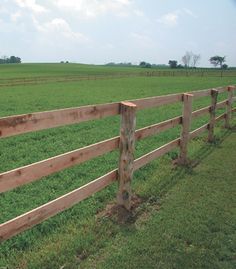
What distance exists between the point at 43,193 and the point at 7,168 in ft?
5.30

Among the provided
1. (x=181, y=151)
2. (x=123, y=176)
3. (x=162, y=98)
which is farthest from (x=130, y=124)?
(x=181, y=151)

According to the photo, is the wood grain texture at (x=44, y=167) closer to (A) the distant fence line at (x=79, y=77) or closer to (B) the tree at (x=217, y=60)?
(A) the distant fence line at (x=79, y=77)

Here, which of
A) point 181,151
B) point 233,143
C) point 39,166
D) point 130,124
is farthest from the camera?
point 233,143

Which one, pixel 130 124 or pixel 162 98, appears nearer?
pixel 130 124

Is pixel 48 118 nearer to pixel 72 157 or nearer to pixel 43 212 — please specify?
pixel 72 157

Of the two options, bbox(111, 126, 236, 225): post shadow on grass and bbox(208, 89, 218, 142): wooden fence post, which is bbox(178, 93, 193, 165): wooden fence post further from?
bbox(208, 89, 218, 142): wooden fence post

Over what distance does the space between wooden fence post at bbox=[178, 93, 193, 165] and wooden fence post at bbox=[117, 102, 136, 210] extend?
2.46 metres

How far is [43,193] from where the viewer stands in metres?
5.43

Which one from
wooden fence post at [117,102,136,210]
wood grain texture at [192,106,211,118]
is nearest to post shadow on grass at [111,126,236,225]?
wooden fence post at [117,102,136,210]

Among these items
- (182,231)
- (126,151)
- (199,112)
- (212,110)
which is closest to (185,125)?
(199,112)

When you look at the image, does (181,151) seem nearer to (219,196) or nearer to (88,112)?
(219,196)

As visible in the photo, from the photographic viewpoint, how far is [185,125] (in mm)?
7148

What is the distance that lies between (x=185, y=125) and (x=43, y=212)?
407cm

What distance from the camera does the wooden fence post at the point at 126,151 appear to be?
4668mm
